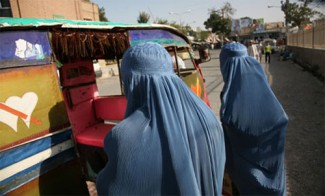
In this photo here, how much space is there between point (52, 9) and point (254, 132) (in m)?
16.0

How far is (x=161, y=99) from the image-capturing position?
1.42m

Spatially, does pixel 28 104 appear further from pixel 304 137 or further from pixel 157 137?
pixel 304 137

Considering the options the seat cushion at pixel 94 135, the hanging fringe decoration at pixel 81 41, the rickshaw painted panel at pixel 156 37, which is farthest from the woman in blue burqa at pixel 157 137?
the rickshaw painted panel at pixel 156 37

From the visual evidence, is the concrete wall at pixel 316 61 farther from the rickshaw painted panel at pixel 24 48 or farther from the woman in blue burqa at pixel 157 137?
the woman in blue burqa at pixel 157 137

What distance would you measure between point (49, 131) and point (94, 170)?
3.07ft

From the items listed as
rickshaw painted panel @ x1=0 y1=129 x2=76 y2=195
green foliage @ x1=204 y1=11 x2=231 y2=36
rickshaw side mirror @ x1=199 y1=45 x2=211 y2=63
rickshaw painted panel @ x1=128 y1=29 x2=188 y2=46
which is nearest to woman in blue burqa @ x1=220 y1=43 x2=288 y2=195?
rickshaw painted panel @ x1=128 y1=29 x2=188 y2=46

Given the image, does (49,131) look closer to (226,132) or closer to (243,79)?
(226,132)

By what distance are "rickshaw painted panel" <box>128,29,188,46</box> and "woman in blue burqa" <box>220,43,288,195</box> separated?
56.5 inches

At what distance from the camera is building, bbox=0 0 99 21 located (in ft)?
46.6

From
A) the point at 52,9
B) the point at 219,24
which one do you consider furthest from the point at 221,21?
the point at 52,9

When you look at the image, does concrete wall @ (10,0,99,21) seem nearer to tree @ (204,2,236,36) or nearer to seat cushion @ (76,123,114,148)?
seat cushion @ (76,123,114,148)

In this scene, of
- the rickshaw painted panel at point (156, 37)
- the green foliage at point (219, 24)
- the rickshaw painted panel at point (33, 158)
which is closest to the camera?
the rickshaw painted panel at point (33, 158)

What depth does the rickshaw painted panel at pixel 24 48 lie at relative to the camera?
2322mm

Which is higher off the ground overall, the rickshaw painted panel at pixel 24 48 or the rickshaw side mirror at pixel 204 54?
the rickshaw painted panel at pixel 24 48
